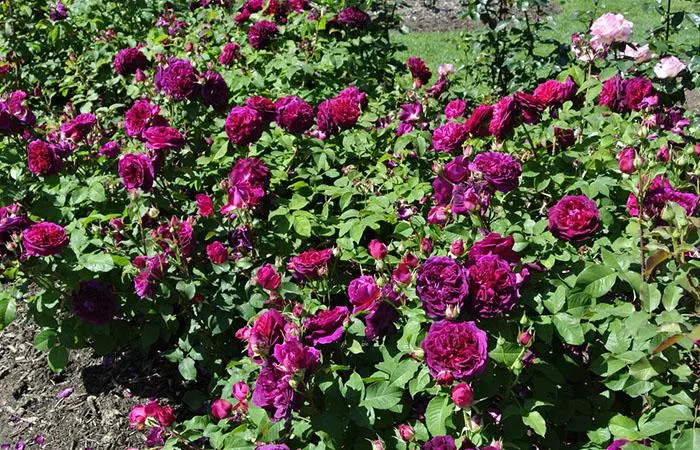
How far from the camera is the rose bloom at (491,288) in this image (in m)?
1.52

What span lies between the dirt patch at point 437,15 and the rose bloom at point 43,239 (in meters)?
6.67

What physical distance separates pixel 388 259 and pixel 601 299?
0.62 m

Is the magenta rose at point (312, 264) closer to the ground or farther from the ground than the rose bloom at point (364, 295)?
closer to the ground

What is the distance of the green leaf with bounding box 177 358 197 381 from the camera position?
8.01ft

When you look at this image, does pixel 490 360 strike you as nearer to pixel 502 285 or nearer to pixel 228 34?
pixel 502 285

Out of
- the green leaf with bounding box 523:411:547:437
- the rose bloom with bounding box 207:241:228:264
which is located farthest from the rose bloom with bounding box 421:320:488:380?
the rose bloom with bounding box 207:241:228:264

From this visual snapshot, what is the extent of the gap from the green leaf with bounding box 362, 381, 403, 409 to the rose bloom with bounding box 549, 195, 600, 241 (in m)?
0.56

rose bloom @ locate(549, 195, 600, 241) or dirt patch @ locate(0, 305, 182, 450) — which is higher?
rose bloom @ locate(549, 195, 600, 241)

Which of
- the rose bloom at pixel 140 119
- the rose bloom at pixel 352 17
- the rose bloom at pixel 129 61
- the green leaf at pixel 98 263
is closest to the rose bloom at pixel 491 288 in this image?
the green leaf at pixel 98 263

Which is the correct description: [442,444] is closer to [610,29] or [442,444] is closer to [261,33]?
[610,29]

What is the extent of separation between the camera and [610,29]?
9.00ft

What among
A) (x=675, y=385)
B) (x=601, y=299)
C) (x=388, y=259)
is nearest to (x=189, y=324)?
(x=388, y=259)

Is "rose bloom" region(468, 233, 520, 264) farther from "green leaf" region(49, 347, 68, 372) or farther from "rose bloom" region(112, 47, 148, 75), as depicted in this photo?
"rose bloom" region(112, 47, 148, 75)

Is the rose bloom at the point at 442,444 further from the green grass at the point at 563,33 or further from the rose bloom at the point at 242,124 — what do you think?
the green grass at the point at 563,33
